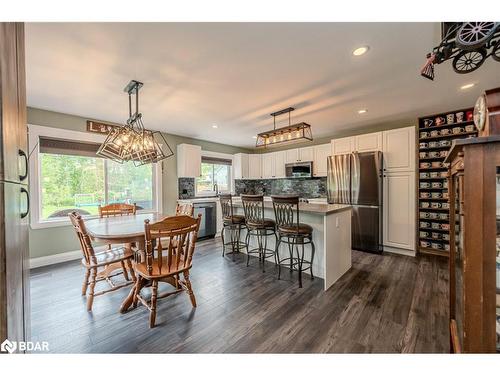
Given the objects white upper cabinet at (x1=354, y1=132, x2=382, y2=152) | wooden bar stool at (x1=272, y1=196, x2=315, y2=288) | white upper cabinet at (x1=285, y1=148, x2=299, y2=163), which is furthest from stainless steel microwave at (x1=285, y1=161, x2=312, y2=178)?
wooden bar stool at (x1=272, y1=196, x2=315, y2=288)

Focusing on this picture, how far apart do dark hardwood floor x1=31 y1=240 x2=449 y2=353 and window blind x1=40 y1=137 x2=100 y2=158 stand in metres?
1.80

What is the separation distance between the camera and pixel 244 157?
569 centimetres

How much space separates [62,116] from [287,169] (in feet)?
14.8

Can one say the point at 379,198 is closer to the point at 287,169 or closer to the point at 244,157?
the point at 287,169

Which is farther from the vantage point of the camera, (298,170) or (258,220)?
(298,170)

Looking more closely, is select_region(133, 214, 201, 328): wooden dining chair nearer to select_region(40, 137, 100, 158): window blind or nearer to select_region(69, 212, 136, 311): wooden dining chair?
select_region(69, 212, 136, 311): wooden dining chair

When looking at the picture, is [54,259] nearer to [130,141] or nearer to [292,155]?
[130,141]

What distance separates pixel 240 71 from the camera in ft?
6.68

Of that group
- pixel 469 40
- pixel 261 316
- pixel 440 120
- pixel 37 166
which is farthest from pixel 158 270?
pixel 440 120

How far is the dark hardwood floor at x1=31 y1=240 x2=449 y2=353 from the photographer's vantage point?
4.94 ft

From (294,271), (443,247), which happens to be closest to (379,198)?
(443,247)

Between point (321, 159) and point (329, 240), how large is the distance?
2740 millimetres

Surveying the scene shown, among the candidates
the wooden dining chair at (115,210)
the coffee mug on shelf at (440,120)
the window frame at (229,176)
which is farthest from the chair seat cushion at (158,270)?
the coffee mug on shelf at (440,120)
